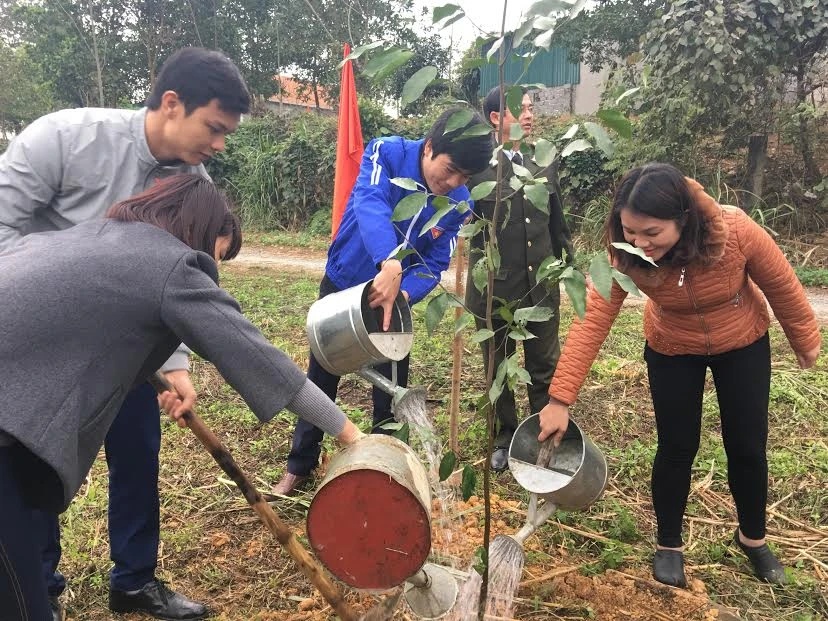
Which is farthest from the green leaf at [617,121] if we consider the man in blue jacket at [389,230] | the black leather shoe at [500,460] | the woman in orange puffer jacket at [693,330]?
the black leather shoe at [500,460]

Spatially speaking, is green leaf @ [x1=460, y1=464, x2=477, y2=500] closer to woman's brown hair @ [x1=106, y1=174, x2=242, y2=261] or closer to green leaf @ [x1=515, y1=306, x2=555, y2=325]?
green leaf @ [x1=515, y1=306, x2=555, y2=325]

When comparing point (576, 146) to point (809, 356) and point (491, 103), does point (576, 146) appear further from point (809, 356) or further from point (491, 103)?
point (491, 103)

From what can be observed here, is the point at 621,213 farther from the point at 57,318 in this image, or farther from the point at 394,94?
the point at 394,94

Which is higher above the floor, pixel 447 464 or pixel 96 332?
pixel 96 332

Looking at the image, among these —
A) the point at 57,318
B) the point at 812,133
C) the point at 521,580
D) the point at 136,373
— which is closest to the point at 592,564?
the point at 521,580

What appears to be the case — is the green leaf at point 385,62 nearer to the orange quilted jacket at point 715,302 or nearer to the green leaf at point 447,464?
the green leaf at point 447,464

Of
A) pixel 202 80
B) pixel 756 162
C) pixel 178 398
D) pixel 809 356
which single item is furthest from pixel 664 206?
pixel 756 162

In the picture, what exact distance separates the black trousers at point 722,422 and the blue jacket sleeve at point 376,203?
1.02 meters

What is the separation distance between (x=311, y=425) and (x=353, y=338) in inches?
27.0

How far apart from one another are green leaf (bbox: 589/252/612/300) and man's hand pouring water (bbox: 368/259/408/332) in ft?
3.20

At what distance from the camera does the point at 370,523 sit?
4.55 ft

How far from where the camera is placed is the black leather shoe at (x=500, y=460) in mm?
3088

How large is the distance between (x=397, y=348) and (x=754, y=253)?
4.00 ft

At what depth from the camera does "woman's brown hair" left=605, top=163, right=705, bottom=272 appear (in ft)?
6.14
